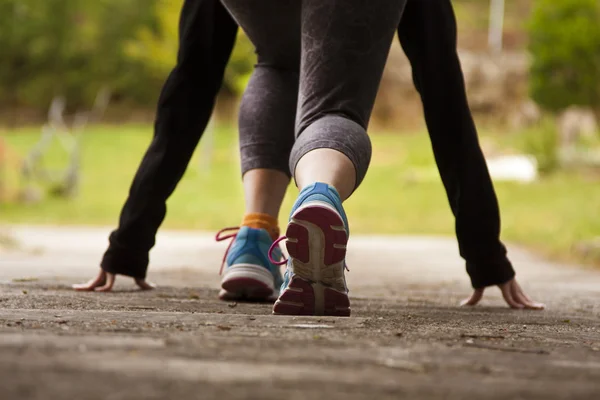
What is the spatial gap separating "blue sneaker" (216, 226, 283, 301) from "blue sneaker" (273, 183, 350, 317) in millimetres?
455

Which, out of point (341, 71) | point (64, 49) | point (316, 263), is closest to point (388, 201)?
point (341, 71)

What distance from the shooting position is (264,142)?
1.96m

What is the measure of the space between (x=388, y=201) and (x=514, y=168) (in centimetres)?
244

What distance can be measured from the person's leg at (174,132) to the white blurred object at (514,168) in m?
9.66

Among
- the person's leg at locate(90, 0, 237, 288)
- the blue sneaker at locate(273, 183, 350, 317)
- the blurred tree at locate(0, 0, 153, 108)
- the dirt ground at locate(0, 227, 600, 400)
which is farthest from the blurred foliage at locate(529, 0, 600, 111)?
the blurred tree at locate(0, 0, 153, 108)

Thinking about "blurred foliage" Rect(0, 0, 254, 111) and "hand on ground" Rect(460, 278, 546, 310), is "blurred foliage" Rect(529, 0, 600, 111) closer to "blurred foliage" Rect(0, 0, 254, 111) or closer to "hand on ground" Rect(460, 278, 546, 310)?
"hand on ground" Rect(460, 278, 546, 310)

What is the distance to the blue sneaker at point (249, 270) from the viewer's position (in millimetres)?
1794

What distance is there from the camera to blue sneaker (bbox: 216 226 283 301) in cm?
179

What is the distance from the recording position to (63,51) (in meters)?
24.6

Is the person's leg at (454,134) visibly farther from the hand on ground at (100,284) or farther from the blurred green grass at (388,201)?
the blurred green grass at (388,201)

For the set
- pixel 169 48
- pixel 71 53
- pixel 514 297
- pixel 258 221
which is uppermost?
pixel 71 53

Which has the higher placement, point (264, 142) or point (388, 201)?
point (388, 201)

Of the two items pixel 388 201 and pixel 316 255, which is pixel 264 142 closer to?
pixel 316 255

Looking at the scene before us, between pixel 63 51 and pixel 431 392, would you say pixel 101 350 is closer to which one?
pixel 431 392
